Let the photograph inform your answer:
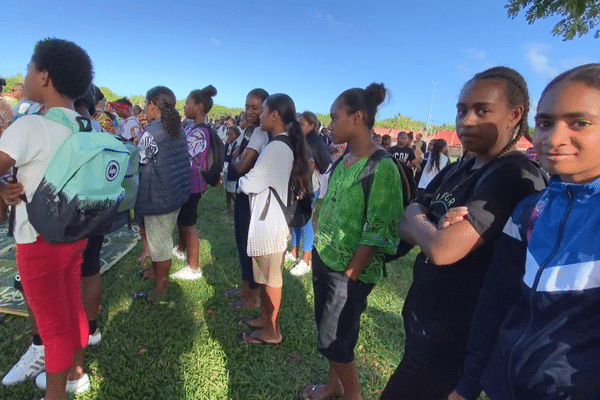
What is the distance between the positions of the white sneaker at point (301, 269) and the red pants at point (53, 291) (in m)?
2.53

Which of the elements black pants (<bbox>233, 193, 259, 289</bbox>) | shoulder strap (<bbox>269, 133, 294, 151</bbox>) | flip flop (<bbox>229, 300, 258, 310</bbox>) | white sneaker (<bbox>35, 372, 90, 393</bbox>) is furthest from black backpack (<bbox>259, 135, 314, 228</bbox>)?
white sneaker (<bbox>35, 372, 90, 393</bbox>)

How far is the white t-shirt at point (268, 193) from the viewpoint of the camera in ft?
7.58

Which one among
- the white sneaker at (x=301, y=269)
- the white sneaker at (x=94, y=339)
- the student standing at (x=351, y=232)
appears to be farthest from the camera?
the white sneaker at (x=301, y=269)

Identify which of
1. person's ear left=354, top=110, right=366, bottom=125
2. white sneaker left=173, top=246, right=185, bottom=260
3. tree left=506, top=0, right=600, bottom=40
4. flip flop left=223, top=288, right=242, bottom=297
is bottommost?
flip flop left=223, top=288, right=242, bottom=297

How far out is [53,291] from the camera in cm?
166

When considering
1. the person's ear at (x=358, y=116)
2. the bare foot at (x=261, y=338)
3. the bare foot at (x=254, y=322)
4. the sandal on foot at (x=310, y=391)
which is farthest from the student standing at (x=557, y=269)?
the bare foot at (x=254, y=322)

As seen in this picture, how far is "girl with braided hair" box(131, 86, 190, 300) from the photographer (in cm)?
278

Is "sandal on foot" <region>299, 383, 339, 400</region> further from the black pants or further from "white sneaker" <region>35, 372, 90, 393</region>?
"white sneaker" <region>35, 372, 90, 393</region>

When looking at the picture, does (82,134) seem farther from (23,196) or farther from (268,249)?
(268,249)

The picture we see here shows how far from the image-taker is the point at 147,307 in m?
3.07

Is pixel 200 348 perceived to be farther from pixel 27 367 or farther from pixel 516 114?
pixel 516 114

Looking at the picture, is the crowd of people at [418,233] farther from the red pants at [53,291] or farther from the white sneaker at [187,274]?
the white sneaker at [187,274]

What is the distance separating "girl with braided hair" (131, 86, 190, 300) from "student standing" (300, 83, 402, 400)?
1551mm

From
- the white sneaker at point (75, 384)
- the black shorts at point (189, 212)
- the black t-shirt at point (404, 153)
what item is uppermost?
the black t-shirt at point (404, 153)
